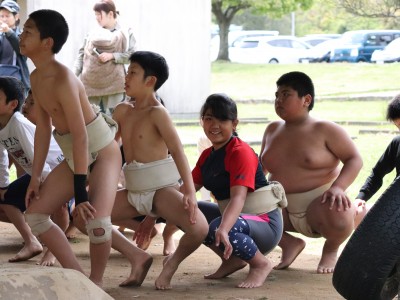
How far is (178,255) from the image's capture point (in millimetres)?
5270

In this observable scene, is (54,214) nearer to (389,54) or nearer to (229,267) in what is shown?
(229,267)

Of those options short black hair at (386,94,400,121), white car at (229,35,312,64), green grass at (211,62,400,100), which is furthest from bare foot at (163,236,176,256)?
white car at (229,35,312,64)

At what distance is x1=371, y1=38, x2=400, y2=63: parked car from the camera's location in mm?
29719

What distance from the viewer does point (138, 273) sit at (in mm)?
5234

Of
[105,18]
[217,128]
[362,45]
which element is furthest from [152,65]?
[362,45]

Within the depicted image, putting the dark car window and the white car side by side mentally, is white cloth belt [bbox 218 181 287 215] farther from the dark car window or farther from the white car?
the dark car window

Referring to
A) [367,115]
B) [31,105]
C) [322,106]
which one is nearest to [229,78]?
[322,106]

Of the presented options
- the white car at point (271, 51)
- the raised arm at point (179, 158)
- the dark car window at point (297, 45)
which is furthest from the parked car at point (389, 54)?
the raised arm at point (179, 158)

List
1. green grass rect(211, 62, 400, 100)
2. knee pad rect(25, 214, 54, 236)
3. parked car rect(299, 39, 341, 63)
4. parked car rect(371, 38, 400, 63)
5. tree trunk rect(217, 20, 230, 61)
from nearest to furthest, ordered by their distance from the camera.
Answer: knee pad rect(25, 214, 54, 236), green grass rect(211, 62, 400, 100), parked car rect(371, 38, 400, 63), parked car rect(299, 39, 341, 63), tree trunk rect(217, 20, 230, 61)

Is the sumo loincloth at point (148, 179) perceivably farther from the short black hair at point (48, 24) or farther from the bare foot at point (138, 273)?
the short black hair at point (48, 24)

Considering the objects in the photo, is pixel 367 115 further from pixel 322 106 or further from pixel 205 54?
pixel 205 54

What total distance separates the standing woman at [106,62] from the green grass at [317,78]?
1163 centimetres

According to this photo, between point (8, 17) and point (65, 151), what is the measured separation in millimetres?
4146

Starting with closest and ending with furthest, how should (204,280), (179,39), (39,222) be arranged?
(39,222) < (204,280) < (179,39)
